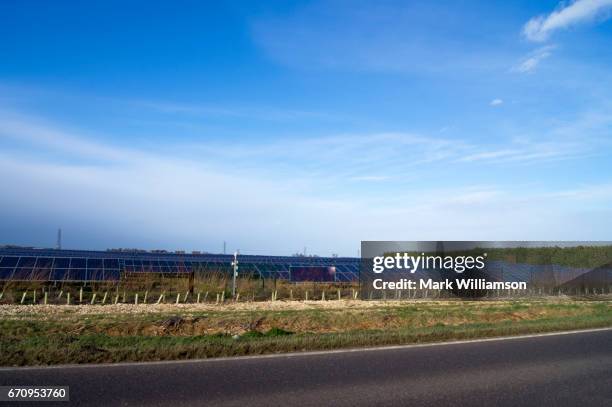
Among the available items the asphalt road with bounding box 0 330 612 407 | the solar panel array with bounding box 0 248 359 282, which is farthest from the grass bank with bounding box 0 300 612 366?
the solar panel array with bounding box 0 248 359 282

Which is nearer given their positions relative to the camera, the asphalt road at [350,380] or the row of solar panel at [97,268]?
the asphalt road at [350,380]

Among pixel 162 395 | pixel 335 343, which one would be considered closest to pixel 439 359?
pixel 335 343

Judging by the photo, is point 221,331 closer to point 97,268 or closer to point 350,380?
point 350,380

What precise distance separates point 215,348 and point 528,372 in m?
5.59

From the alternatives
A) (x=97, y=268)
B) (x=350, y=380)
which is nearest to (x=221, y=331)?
(x=350, y=380)

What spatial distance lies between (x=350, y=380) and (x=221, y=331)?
717 centimetres

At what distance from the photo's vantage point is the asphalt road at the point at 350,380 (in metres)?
6.78

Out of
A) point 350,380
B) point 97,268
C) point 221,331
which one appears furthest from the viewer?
point 97,268

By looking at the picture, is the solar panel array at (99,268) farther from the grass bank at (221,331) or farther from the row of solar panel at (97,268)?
the grass bank at (221,331)

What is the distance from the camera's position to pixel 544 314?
62.8 feet

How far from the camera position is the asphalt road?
6.78m

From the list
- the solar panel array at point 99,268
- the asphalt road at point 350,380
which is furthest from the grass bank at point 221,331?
the solar panel array at point 99,268

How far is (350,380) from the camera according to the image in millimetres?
7832

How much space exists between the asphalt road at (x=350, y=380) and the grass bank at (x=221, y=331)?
725 mm
